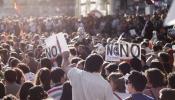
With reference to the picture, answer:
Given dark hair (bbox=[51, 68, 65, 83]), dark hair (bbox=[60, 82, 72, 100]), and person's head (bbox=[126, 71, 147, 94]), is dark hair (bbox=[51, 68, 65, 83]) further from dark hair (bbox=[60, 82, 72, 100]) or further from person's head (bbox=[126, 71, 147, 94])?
person's head (bbox=[126, 71, 147, 94])

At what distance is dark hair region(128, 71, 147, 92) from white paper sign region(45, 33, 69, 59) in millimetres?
4105

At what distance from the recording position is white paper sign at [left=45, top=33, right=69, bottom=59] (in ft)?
37.0

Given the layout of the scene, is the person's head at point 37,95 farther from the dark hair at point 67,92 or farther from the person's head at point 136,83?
the person's head at point 136,83

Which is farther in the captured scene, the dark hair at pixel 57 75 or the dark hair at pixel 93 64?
the dark hair at pixel 57 75

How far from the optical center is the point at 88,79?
718 centimetres

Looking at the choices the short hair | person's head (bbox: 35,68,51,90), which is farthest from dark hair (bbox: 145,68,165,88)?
the short hair

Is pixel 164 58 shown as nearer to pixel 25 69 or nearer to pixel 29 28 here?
pixel 25 69

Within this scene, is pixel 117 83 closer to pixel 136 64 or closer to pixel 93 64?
pixel 93 64

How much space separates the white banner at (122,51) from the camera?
37.1 ft

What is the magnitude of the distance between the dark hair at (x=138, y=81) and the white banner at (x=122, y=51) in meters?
3.86

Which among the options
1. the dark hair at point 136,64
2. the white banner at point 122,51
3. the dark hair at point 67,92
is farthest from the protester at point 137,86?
the white banner at point 122,51

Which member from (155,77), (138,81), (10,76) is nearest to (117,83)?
(155,77)

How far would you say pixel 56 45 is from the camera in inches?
449

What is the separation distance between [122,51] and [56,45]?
1.38m
